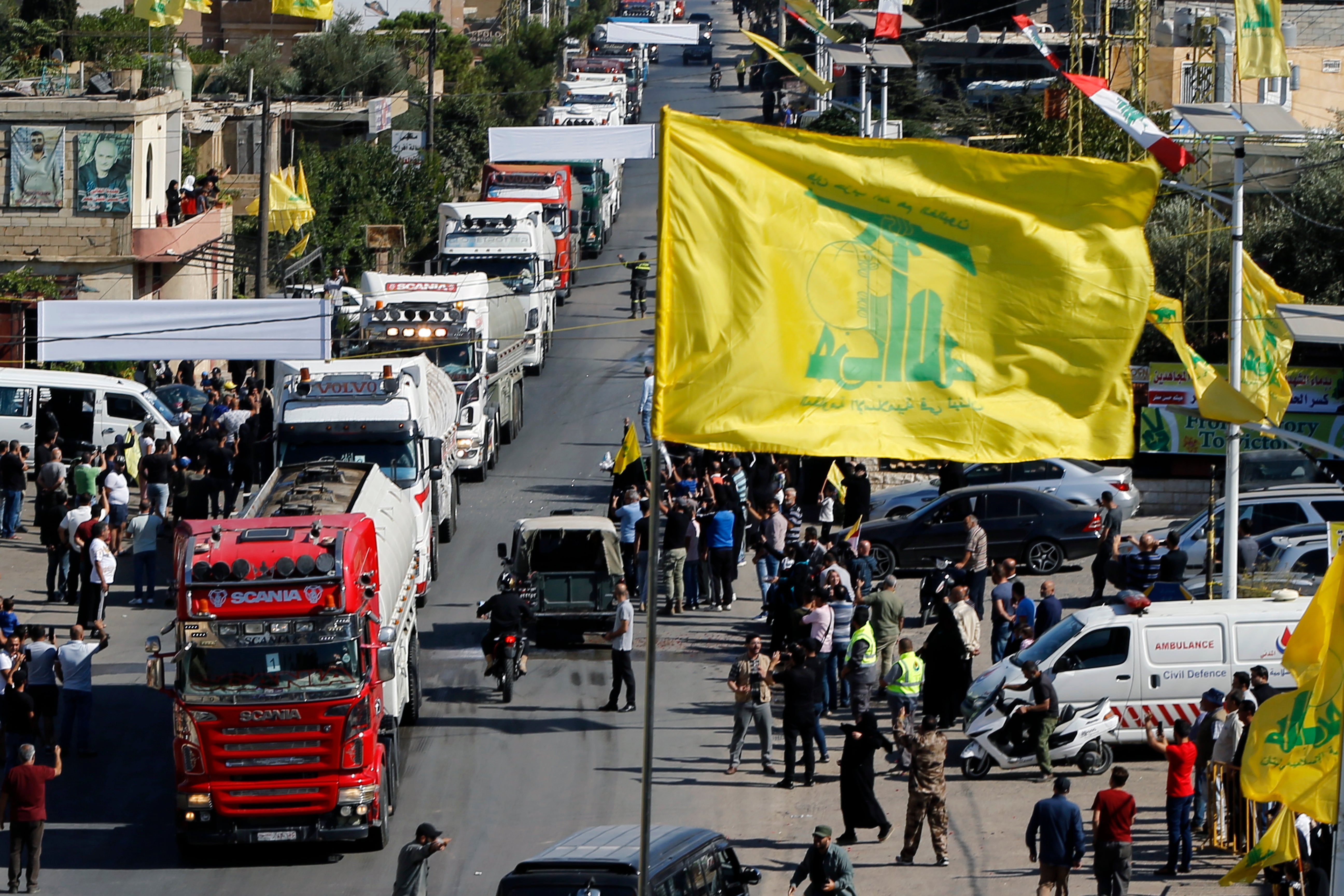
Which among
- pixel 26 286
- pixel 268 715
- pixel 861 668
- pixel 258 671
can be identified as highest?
pixel 26 286

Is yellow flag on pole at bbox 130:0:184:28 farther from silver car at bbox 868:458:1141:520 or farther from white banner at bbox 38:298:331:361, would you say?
silver car at bbox 868:458:1141:520

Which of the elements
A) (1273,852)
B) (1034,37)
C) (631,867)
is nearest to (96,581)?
(631,867)

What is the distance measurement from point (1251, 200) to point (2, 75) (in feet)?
112

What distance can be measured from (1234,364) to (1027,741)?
5.30 metres

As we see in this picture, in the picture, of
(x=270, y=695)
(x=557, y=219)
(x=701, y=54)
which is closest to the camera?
(x=270, y=695)

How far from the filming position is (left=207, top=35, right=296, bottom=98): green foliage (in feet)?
220

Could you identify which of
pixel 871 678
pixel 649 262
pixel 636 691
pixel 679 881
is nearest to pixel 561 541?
pixel 636 691

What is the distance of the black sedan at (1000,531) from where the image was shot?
27.8 metres

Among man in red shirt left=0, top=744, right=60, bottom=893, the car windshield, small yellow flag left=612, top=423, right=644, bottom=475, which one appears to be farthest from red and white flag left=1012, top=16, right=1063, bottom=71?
man in red shirt left=0, top=744, right=60, bottom=893

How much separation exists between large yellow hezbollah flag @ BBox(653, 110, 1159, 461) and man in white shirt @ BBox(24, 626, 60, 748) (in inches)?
536

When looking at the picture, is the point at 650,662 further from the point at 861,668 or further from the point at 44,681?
the point at 44,681

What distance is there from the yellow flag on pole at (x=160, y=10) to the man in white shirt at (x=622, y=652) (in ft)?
98.1

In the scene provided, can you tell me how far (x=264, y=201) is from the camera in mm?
37531

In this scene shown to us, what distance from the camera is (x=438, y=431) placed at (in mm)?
27109
